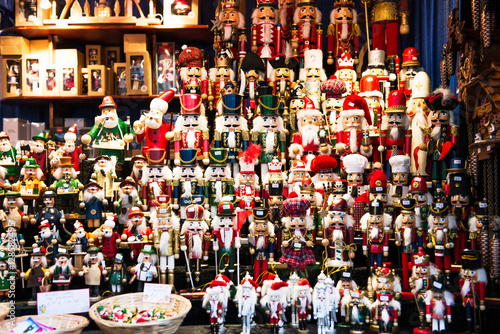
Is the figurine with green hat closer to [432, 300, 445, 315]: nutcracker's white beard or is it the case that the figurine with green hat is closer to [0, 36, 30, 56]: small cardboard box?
[432, 300, 445, 315]: nutcracker's white beard

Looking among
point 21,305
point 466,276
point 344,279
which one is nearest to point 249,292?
point 344,279

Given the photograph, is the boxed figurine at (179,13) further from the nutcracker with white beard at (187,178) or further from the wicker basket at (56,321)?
the wicker basket at (56,321)

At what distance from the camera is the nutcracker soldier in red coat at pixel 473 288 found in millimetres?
3713

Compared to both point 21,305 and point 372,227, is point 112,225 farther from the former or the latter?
point 372,227

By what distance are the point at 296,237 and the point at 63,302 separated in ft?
6.09

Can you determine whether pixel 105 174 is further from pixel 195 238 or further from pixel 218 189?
pixel 195 238

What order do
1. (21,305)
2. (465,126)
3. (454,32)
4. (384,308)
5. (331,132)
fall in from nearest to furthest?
1. (384,308)
2. (21,305)
3. (454,32)
4. (465,126)
5. (331,132)

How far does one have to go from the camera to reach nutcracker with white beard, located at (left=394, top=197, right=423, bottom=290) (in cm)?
416

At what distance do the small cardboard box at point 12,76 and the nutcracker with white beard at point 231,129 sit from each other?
269cm

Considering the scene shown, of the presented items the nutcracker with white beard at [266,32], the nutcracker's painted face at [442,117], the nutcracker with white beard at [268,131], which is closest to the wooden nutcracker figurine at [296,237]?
the nutcracker with white beard at [268,131]

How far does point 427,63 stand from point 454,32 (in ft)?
4.17

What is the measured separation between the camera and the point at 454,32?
171 inches

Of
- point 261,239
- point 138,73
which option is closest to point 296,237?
point 261,239

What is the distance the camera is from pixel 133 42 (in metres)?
6.01
